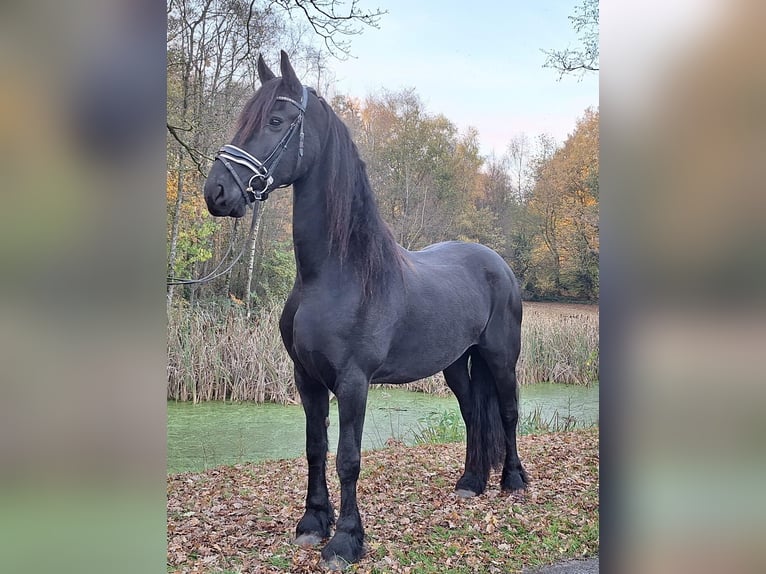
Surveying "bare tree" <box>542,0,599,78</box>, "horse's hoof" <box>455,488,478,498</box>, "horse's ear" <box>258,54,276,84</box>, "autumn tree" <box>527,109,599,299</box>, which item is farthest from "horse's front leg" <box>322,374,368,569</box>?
"bare tree" <box>542,0,599,78</box>

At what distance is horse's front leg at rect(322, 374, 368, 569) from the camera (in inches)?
99.0

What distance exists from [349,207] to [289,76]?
56cm

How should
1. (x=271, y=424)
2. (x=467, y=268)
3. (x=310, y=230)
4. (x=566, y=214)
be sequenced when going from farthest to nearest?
(x=566, y=214)
(x=467, y=268)
(x=271, y=424)
(x=310, y=230)

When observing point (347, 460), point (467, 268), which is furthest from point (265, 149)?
point (467, 268)

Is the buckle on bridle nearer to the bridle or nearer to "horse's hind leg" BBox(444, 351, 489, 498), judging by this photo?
the bridle

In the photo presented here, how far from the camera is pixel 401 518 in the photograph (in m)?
3.02

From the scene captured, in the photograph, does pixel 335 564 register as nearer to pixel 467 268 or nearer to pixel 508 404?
pixel 508 404
